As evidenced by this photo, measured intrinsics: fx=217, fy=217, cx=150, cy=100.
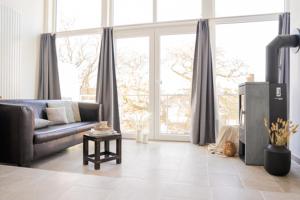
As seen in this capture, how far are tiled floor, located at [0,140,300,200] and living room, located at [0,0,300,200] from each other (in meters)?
0.02

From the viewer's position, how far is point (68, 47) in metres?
5.07

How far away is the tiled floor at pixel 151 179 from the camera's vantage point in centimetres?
168

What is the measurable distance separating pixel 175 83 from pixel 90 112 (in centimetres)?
176

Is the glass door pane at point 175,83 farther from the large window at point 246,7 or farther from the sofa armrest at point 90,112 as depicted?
the sofa armrest at point 90,112

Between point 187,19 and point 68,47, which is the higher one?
point 187,19

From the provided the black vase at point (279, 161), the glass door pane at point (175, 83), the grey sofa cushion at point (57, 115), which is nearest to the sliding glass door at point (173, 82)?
the glass door pane at point (175, 83)

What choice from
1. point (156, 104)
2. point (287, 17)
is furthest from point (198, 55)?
point (287, 17)

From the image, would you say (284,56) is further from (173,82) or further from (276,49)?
(173,82)

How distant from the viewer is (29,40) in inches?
186

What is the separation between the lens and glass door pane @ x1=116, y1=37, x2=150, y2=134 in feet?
14.7

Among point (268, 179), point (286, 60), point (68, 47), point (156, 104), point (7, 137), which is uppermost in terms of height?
point (68, 47)

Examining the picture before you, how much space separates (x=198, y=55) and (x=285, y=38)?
4.81 feet

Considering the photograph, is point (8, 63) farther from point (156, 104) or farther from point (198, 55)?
point (198, 55)

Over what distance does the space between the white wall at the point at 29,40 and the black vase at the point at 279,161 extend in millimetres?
4653
